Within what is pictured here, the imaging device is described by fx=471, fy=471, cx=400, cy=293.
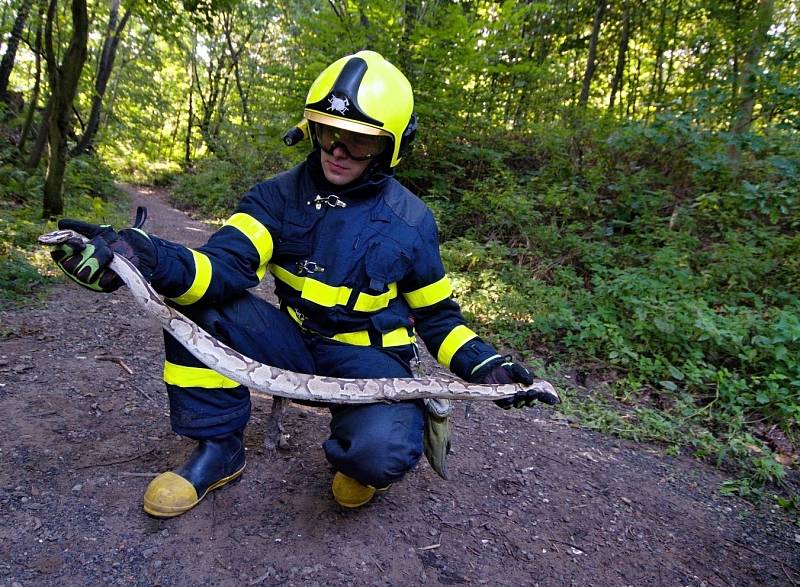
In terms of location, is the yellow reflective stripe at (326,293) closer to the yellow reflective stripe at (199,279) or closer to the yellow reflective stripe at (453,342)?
the yellow reflective stripe at (199,279)

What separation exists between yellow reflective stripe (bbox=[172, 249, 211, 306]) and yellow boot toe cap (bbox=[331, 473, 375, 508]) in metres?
1.08

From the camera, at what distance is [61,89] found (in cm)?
691

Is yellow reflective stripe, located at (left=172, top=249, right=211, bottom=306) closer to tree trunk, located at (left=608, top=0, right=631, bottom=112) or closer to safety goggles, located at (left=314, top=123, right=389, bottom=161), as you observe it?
safety goggles, located at (left=314, top=123, right=389, bottom=161)

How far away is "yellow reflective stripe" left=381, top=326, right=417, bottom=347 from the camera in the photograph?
246 centimetres

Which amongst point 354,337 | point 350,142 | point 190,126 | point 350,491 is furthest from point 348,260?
point 190,126

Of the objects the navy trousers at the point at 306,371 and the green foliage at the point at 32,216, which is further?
the green foliage at the point at 32,216

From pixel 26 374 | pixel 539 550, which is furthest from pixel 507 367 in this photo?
pixel 26 374

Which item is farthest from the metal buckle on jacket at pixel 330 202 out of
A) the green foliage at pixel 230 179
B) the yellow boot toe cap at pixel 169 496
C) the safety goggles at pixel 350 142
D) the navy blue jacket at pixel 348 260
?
the green foliage at pixel 230 179

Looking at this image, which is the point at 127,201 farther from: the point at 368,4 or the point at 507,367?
the point at 507,367

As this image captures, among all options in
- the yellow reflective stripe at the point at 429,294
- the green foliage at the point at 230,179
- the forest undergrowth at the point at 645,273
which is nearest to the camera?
the yellow reflective stripe at the point at 429,294

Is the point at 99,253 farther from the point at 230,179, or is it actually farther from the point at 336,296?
the point at 230,179

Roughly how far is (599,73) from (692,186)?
812cm

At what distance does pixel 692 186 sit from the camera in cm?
779

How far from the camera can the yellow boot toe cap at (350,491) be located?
2252 mm
